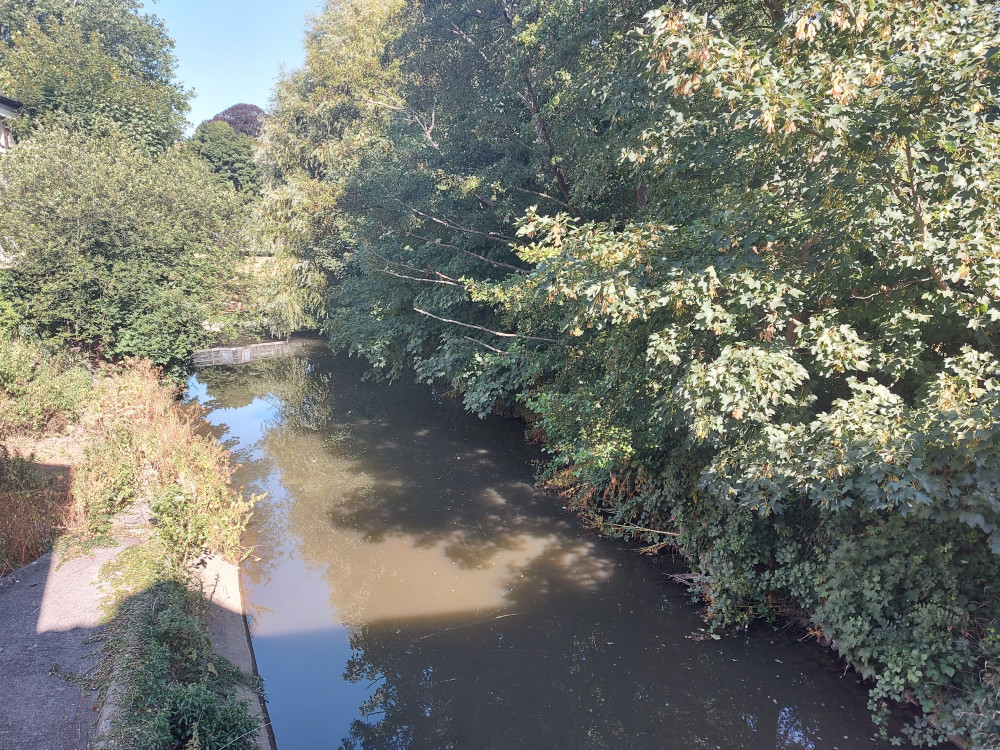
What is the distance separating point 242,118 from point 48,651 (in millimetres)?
52370

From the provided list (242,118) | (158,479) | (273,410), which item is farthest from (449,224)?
(242,118)

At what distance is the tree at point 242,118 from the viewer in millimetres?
48650

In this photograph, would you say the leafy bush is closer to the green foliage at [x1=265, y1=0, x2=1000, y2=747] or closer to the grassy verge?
the grassy verge

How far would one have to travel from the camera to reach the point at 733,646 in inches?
287

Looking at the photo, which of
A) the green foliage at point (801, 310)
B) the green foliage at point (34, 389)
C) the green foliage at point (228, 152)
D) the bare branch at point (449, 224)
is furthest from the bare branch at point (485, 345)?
the green foliage at point (228, 152)

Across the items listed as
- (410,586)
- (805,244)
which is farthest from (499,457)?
(805,244)

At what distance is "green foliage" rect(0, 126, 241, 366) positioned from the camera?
13656 millimetres

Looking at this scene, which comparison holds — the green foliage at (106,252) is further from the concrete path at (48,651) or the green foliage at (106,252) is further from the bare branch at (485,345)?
the concrete path at (48,651)

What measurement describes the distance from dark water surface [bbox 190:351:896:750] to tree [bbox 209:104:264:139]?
43817 mm

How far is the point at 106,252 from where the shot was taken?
14609mm

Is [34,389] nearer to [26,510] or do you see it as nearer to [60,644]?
[26,510]

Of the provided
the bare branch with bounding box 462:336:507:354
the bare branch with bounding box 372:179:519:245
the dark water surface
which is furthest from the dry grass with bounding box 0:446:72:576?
the bare branch with bounding box 372:179:519:245

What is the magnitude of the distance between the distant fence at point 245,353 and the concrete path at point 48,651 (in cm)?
1616

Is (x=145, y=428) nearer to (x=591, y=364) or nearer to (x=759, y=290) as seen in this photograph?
(x=591, y=364)
